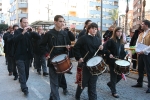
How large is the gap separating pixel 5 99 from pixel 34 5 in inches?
2142

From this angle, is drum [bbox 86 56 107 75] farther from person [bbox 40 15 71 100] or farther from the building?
the building

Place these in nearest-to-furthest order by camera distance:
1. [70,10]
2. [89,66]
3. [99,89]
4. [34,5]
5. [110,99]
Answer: [89,66] → [110,99] → [99,89] → [34,5] → [70,10]

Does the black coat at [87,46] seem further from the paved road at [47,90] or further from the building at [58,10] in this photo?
the building at [58,10]

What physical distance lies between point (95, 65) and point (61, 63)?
0.70 metres

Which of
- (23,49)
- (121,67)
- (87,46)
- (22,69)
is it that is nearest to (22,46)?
(23,49)

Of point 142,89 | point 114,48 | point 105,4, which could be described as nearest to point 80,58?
point 114,48

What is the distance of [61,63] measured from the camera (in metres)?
4.73

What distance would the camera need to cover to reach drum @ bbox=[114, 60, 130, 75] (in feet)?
18.5

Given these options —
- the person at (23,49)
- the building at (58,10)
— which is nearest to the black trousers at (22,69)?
the person at (23,49)

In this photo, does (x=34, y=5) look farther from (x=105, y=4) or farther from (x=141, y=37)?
(x=141, y=37)

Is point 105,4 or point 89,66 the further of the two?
point 105,4

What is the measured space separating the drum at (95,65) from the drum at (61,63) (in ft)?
1.49

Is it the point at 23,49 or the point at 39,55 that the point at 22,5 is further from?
the point at 23,49

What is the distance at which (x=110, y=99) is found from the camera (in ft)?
→ 18.8
